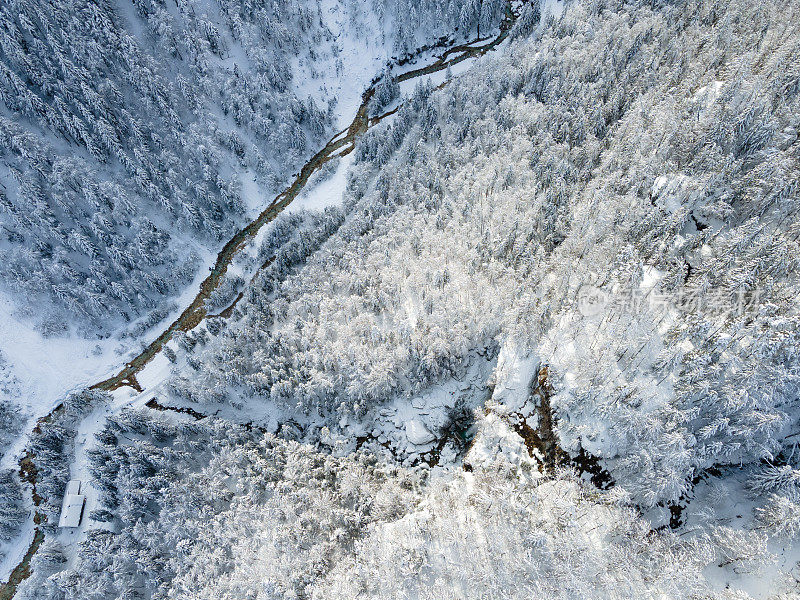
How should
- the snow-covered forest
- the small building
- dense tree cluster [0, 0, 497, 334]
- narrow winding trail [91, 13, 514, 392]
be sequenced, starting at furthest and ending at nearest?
dense tree cluster [0, 0, 497, 334], narrow winding trail [91, 13, 514, 392], the small building, the snow-covered forest

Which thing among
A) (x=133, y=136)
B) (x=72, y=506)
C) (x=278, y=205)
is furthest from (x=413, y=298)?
(x=133, y=136)

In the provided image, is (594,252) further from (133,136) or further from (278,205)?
(133,136)

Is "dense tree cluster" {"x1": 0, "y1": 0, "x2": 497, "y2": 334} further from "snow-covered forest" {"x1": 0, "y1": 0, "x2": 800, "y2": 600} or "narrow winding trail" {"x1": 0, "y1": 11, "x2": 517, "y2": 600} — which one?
"narrow winding trail" {"x1": 0, "y1": 11, "x2": 517, "y2": 600}

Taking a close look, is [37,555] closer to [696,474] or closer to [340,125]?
[696,474]

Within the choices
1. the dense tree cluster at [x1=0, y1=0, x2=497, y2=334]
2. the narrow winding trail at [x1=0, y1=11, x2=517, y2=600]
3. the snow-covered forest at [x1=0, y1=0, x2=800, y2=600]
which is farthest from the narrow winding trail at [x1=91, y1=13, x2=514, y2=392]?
the dense tree cluster at [x1=0, y1=0, x2=497, y2=334]

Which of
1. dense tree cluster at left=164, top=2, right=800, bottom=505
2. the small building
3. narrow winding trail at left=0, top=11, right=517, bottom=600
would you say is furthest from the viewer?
narrow winding trail at left=0, top=11, right=517, bottom=600
